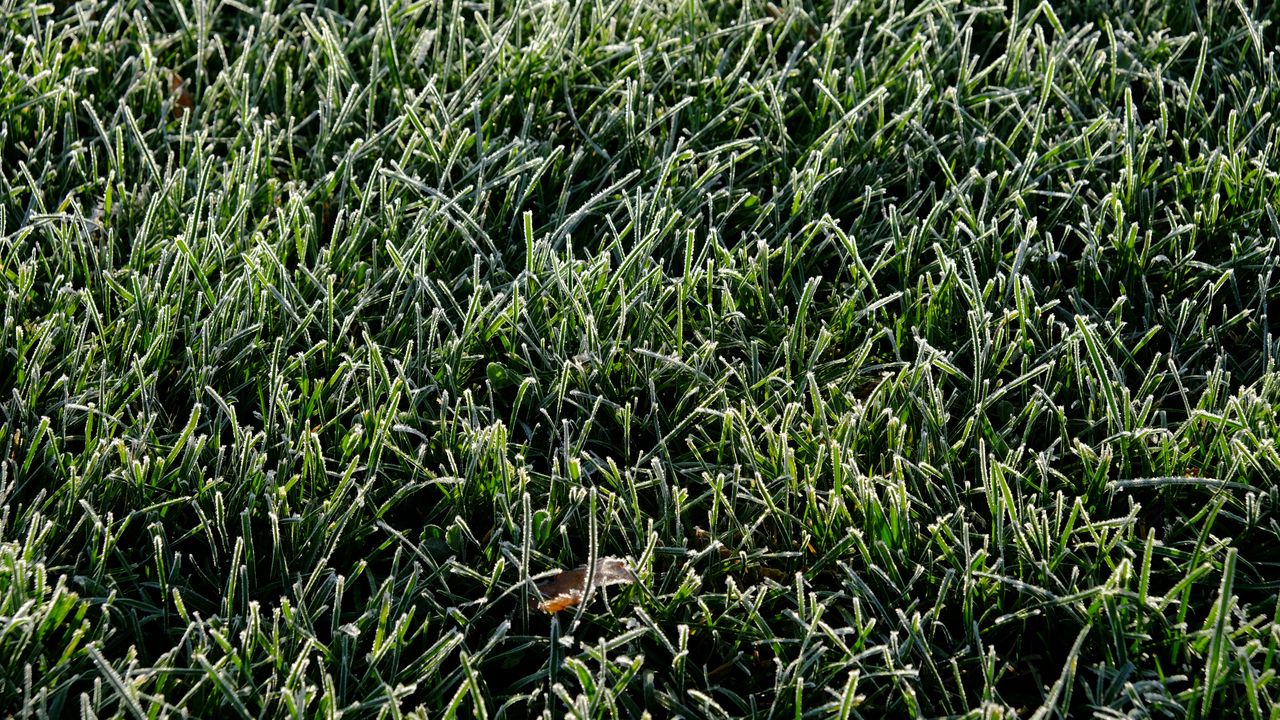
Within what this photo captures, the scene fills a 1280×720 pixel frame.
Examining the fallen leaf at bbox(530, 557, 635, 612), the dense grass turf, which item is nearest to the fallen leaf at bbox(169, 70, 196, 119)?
the dense grass turf

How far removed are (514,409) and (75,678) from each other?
811mm

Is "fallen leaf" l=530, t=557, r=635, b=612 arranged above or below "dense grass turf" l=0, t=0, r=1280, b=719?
below

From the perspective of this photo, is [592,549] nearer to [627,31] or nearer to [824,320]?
[824,320]

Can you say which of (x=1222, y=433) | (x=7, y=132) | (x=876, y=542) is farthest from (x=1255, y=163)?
(x=7, y=132)

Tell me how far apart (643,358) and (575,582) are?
19.1 inches

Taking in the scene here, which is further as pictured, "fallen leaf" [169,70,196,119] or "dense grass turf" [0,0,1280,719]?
"fallen leaf" [169,70,196,119]

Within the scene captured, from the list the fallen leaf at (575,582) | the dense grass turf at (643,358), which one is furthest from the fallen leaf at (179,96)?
the fallen leaf at (575,582)

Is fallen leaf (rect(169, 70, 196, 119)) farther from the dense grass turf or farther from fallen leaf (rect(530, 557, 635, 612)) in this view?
fallen leaf (rect(530, 557, 635, 612))

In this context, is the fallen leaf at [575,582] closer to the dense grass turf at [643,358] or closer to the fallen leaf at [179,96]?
the dense grass turf at [643,358]

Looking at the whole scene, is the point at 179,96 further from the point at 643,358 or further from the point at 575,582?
the point at 575,582

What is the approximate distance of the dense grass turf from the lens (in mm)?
1828

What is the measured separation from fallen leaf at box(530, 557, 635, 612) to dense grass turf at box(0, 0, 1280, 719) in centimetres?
3

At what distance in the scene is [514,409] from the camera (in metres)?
2.19

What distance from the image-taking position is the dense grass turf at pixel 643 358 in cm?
183
